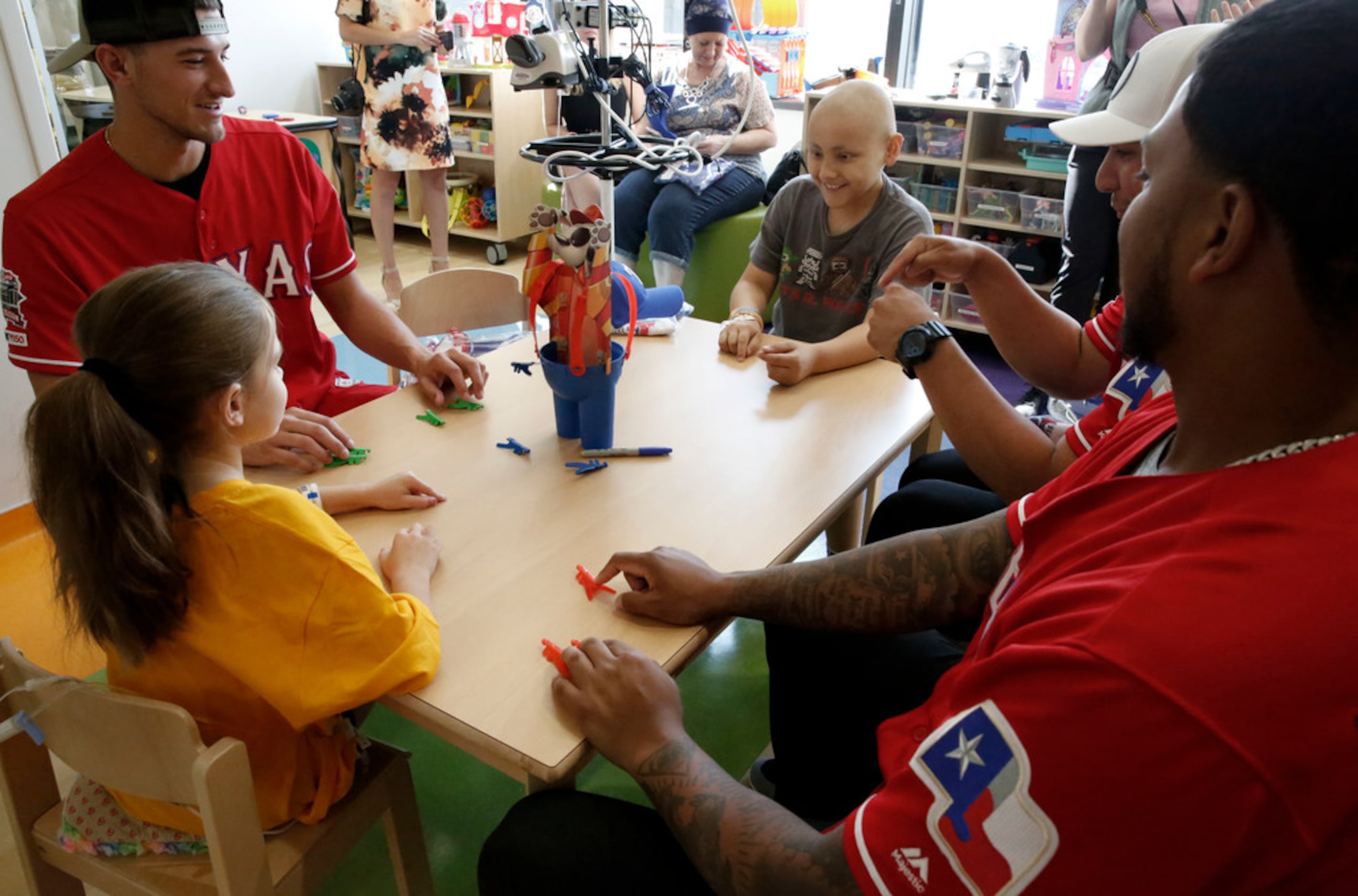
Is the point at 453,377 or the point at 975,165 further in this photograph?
the point at 975,165

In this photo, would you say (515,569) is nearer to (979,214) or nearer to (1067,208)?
(1067,208)

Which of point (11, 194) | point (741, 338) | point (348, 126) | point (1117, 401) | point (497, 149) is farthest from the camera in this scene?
point (348, 126)

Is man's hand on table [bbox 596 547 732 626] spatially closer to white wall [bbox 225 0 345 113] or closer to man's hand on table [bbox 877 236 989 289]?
man's hand on table [bbox 877 236 989 289]

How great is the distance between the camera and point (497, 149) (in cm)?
482

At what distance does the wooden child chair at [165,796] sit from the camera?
856 mm

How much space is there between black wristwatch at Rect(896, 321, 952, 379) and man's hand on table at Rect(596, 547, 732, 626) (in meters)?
0.51

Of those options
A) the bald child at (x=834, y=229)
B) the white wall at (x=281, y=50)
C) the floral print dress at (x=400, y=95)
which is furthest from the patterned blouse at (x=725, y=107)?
the white wall at (x=281, y=50)

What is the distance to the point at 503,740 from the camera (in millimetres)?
853

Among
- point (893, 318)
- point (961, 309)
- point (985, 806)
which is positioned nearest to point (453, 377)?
point (893, 318)

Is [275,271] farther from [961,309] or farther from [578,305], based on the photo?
[961,309]

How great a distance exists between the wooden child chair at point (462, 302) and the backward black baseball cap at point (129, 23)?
70 cm

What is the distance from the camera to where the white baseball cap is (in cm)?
136

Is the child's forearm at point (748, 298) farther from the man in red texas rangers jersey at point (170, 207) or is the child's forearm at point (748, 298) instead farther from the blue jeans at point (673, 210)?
the blue jeans at point (673, 210)

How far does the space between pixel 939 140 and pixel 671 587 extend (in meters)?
3.40
